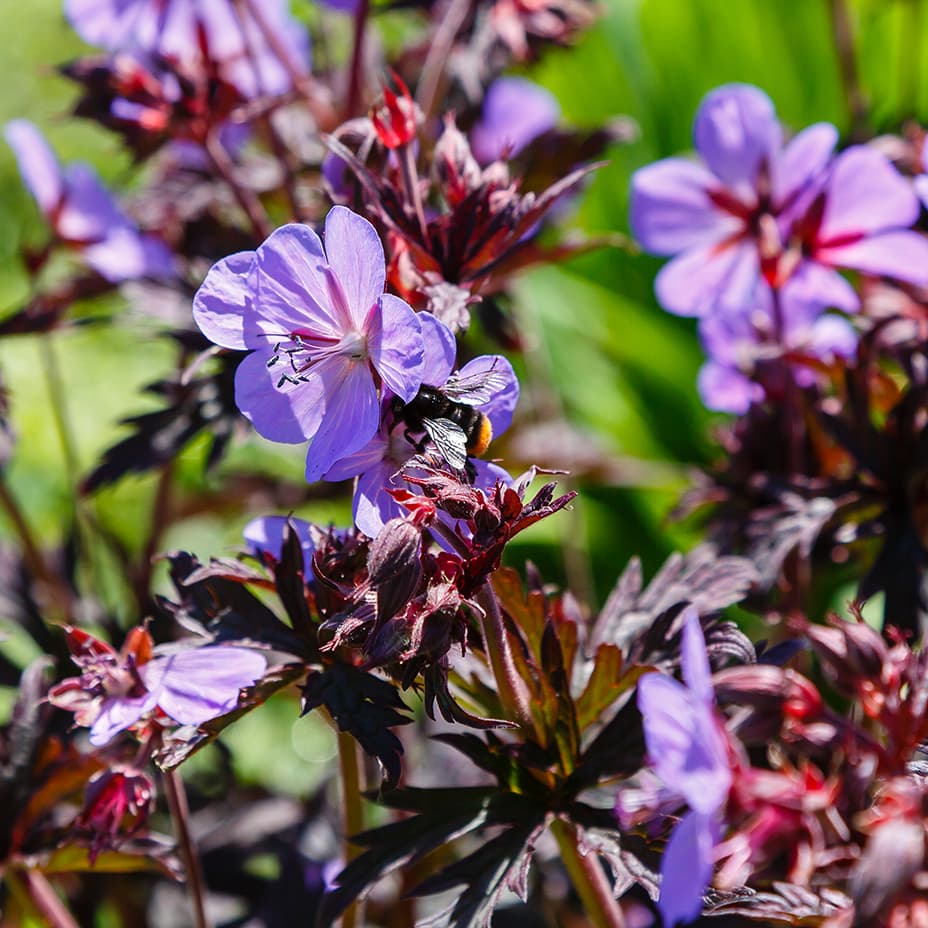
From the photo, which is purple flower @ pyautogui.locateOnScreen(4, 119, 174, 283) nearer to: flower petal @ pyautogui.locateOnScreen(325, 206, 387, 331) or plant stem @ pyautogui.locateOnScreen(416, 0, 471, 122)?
plant stem @ pyautogui.locateOnScreen(416, 0, 471, 122)

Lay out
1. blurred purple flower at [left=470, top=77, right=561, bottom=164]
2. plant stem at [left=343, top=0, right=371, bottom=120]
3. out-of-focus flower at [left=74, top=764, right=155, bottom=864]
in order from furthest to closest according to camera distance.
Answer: blurred purple flower at [left=470, top=77, right=561, bottom=164] → plant stem at [left=343, top=0, right=371, bottom=120] → out-of-focus flower at [left=74, top=764, right=155, bottom=864]

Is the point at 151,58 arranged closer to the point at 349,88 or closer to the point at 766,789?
the point at 349,88

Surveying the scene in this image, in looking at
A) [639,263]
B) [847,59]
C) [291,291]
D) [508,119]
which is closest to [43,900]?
[291,291]

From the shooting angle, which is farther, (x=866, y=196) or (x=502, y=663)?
(x=866, y=196)

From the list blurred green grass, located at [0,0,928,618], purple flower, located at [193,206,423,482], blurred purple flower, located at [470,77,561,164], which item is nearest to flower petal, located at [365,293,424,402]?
purple flower, located at [193,206,423,482]

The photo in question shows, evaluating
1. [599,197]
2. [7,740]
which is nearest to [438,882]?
[7,740]

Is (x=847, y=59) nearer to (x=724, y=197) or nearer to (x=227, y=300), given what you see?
(x=724, y=197)
